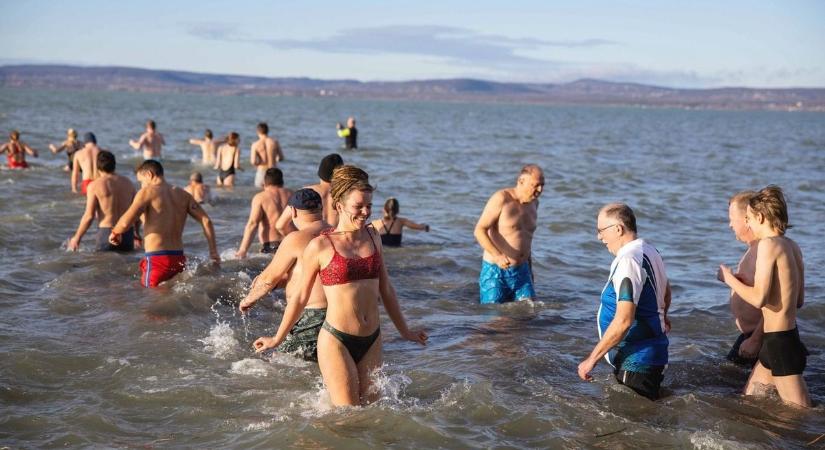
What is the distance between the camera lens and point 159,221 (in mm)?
8867

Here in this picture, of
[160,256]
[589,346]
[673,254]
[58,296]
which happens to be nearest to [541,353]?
[589,346]

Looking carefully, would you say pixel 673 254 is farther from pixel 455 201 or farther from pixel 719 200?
pixel 719 200

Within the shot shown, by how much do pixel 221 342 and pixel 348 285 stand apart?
10.4 ft

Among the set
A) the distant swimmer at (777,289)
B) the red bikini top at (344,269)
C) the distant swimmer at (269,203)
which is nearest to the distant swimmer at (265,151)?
the distant swimmer at (269,203)

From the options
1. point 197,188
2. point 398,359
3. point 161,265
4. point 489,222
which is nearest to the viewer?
point 398,359

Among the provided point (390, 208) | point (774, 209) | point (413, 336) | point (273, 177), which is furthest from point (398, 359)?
point (390, 208)

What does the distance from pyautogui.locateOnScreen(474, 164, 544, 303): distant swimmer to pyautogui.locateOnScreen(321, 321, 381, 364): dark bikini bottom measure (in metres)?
3.07

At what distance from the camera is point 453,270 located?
1203 centimetres

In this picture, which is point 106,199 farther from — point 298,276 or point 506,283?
point 298,276

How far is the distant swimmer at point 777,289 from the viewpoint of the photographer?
5414 millimetres

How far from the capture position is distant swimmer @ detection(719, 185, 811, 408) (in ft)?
17.8

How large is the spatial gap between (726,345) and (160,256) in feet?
19.2

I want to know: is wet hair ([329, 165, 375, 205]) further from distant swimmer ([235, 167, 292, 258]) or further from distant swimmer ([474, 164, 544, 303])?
distant swimmer ([235, 167, 292, 258])

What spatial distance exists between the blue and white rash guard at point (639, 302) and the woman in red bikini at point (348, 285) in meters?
1.47
